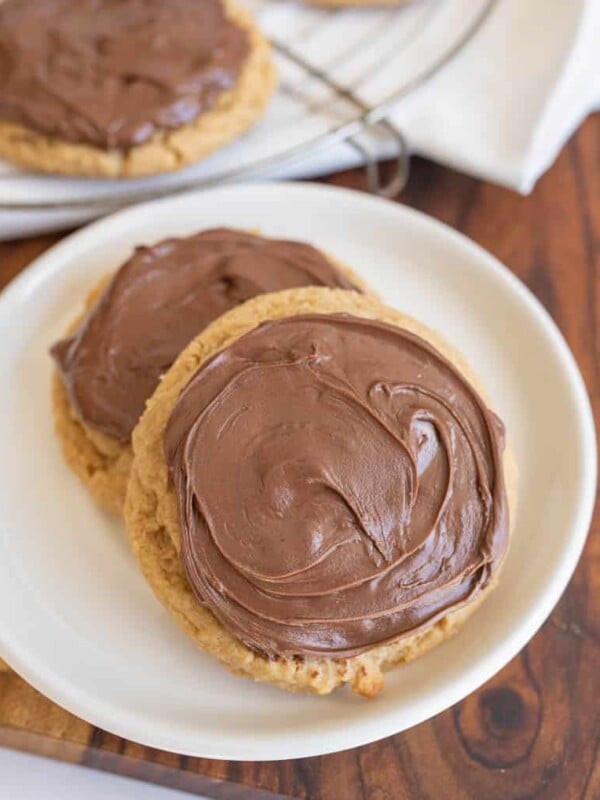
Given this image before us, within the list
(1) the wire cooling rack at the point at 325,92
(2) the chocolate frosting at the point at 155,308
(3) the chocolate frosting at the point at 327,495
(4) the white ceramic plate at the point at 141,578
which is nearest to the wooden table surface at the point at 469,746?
(4) the white ceramic plate at the point at 141,578

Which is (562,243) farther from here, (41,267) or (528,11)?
(41,267)

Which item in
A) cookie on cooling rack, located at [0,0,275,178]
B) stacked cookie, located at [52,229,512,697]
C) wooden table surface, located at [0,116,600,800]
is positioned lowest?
wooden table surface, located at [0,116,600,800]

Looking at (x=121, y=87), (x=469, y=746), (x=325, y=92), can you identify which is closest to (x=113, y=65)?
(x=121, y=87)

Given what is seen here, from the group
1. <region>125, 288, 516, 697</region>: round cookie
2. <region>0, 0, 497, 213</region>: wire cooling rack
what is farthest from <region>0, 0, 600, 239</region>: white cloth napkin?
<region>125, 288, 516, 697</region>: round cookie

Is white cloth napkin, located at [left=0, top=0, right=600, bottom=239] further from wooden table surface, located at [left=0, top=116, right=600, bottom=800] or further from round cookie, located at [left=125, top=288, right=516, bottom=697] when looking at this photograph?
wooden table surface, located at [left=0, top=116, right=600, bottom=800]

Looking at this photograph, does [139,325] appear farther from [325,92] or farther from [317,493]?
[325,92]

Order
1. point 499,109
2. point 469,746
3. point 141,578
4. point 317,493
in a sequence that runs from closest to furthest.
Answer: point 317,493, point 469,746, point 141,578, point 499,109
